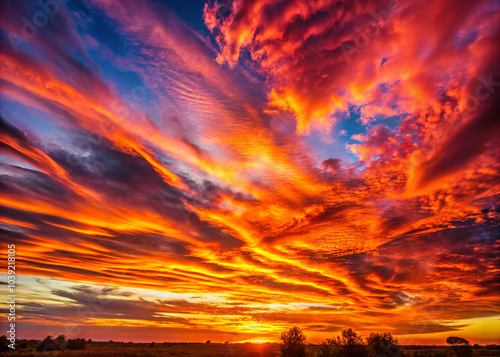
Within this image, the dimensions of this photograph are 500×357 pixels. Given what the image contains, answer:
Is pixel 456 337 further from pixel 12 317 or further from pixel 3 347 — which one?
pixel 3 347

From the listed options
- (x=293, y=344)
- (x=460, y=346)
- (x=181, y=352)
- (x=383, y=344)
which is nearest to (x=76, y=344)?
(x=181, y=352)

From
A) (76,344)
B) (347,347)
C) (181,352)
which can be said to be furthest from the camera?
(181,352)

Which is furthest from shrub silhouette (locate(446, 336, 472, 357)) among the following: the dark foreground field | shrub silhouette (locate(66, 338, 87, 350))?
shrub silhouette (locate(66, 338, 87, 350))

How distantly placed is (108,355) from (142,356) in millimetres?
7298

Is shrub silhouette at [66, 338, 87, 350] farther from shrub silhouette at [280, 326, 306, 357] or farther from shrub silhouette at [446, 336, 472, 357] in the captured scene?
shrub silhouette at [446, 336, 472, 357]

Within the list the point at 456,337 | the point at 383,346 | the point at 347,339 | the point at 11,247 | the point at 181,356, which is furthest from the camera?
the point at 456,337

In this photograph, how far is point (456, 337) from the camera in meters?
80.6

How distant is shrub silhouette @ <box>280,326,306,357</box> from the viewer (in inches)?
1996

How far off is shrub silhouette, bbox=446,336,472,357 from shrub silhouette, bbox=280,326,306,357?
55.8 metres

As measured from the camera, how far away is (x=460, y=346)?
7738 cm

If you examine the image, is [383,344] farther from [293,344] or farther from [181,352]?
[181,352]

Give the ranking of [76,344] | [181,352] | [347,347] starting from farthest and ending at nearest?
[181,352] < [76,344] < [347,347]

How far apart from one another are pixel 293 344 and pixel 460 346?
207 feet

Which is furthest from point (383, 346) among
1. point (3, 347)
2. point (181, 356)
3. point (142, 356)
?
point (3, 347)
